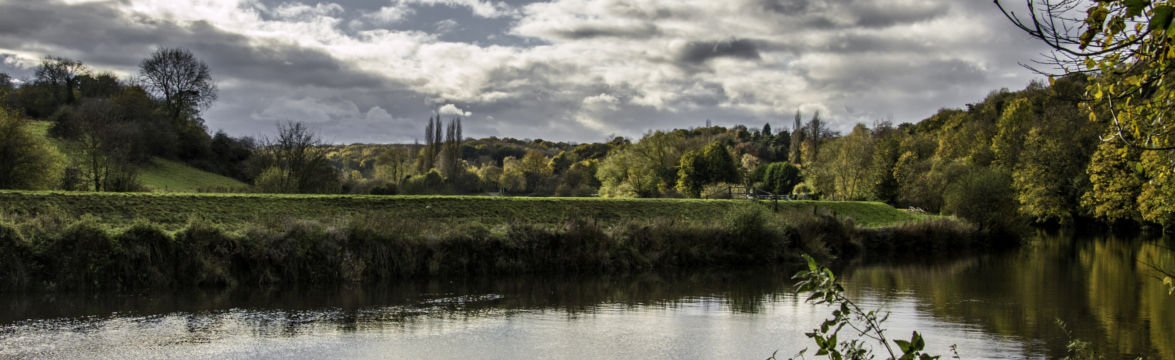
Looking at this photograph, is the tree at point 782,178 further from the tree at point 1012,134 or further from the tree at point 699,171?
the tree at point 1012,134

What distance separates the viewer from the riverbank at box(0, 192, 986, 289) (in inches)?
758

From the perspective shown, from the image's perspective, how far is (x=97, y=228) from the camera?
63.7 feet

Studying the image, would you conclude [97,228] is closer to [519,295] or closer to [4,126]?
[519,295]

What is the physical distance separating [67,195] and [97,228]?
6849 millimetres

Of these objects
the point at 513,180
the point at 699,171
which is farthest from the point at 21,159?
the point at 513,180

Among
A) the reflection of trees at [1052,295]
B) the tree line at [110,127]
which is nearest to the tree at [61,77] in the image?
the tree line at [110,127]

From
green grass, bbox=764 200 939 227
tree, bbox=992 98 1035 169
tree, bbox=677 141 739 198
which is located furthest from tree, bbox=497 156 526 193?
tree, bbox=992 98 1035 169

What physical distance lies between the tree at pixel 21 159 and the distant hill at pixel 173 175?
9.56 m

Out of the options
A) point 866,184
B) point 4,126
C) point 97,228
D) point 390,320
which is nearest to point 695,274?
point 390,320

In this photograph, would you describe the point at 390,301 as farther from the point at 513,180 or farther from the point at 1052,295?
the point at 513,180

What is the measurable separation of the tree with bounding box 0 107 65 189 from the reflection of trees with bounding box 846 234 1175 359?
31.1 meters

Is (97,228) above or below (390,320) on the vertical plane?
above

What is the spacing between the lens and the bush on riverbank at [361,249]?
750 inches

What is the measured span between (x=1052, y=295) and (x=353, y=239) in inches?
783
